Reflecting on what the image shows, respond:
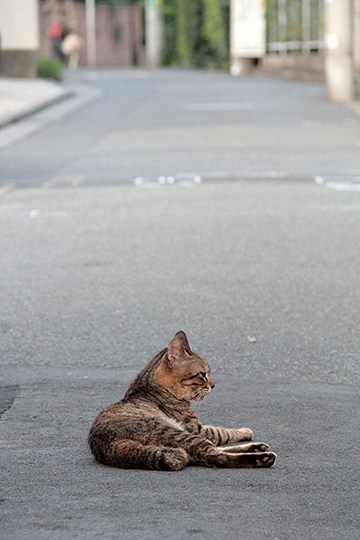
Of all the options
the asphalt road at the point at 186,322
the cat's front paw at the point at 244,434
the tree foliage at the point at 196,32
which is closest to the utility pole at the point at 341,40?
the asphalt road at the point at 186,322

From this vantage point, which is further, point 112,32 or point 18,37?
point 112,32

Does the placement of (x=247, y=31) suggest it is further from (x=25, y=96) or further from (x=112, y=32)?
(x=112, y=32)

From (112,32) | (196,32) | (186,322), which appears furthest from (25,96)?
(112,32)

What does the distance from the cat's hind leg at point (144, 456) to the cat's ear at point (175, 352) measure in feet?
1.60

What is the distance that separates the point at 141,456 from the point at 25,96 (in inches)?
1122

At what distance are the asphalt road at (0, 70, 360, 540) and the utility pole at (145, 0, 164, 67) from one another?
58128 mm

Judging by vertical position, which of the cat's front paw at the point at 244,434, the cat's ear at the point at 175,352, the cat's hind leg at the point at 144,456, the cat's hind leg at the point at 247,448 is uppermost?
the cat's ear at the point at 175,352

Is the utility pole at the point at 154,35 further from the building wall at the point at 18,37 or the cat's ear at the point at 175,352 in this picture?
the cat's ear at the point at 175,352

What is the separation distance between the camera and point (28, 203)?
15.5 m

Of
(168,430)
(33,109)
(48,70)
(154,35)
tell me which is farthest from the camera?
(154,35)

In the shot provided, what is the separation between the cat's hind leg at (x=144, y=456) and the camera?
572 cm

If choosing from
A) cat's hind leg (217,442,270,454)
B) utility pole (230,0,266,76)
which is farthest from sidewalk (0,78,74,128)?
cat's hind leg (217,442,270,454)

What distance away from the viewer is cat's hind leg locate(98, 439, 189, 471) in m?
5.72

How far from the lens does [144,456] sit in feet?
18.8
